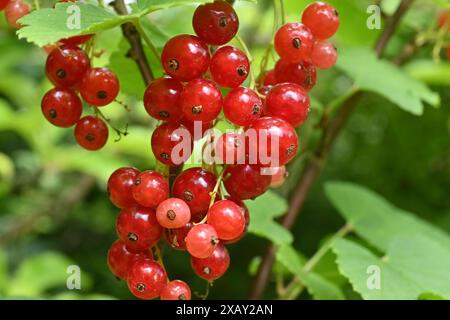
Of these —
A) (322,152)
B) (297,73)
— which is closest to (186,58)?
(297,73)

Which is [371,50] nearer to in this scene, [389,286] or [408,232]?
[408,232]

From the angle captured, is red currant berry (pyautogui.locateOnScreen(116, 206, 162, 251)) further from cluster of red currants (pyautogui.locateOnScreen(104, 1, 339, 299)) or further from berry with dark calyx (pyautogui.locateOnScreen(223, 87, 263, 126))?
berry with dark calyx (pyautogui.locateOnScreen(223, 87, 263, 126))

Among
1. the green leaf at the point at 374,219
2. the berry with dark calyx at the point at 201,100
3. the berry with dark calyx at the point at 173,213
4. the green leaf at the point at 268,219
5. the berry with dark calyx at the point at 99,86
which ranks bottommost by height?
the green leaf at the point at 374,219

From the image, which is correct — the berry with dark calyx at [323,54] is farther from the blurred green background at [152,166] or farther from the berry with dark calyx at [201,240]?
the blurred green background at [152,166]

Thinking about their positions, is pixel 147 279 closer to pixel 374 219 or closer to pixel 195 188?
pixel 195 188

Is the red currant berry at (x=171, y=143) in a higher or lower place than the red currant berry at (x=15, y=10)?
lower

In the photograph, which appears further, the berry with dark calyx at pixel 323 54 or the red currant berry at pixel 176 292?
the berry with dark calyx at pixel 323 54

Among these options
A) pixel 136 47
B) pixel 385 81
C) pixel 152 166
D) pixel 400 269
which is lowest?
pixel 152 166

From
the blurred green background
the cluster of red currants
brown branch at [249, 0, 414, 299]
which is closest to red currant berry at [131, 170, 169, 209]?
the cluster of red currants

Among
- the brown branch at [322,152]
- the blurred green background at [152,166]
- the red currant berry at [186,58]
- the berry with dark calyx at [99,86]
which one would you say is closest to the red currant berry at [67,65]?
the berry with dark calyx at [99,86]
